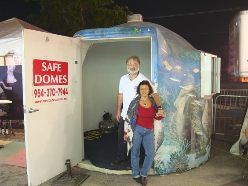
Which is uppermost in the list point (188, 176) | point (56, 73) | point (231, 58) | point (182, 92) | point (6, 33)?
point (6, 33)

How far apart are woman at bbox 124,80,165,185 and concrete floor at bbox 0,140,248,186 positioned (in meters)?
0.37

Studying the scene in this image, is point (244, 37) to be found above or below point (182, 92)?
above

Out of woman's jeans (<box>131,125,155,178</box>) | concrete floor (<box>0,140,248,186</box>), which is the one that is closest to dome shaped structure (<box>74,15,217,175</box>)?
concrete floor (<box>0,140,248,186</box>)

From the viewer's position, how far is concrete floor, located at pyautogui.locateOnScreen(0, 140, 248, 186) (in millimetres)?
4277

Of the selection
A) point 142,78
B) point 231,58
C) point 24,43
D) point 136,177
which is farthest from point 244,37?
point 24,43

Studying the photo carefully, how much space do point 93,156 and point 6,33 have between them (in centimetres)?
482

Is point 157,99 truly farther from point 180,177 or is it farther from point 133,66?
point 180,177

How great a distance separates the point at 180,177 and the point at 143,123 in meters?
1.40

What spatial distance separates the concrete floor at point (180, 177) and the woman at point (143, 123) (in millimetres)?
374

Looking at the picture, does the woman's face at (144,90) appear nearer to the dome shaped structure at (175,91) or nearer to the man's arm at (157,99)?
the man's arm at (157,99)

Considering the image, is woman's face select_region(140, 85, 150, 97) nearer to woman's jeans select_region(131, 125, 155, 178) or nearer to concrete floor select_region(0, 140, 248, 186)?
woman's jeans select_region(131, 125, 155, 178)

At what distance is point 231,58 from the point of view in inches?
212

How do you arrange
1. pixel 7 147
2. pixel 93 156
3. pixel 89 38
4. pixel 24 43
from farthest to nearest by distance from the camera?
pixel 7 147 → pixel 93 156 → pixel 89 38 → pixel 24 43

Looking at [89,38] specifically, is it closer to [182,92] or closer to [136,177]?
[182,92]
